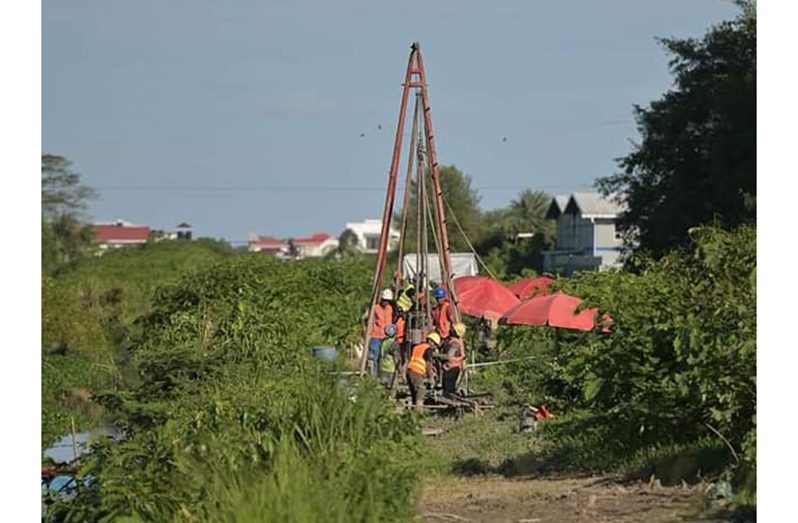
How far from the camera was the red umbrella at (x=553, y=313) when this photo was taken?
16906 millimetres

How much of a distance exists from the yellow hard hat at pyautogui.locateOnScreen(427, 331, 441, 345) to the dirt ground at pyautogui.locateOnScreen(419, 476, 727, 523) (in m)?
6.93

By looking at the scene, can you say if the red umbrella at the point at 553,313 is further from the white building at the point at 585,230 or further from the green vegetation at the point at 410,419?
the white building at the point at 585,230

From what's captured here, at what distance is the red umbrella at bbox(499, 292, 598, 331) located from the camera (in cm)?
1691

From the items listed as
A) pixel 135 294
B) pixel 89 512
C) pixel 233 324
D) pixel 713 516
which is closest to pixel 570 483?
pixel 713 516

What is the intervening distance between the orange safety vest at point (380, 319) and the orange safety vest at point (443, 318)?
54 cm

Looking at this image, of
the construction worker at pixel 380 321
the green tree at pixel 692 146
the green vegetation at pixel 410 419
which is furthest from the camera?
the green tree at pixel 692 146

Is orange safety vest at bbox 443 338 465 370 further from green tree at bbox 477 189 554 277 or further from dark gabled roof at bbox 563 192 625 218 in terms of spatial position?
dark gabled roof at bbox 563 192 625 218

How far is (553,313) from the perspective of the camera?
674 inches

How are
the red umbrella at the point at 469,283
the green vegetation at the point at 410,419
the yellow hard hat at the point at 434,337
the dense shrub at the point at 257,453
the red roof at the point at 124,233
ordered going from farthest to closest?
1. the red roof at the point at 124,233
2. the red umbrella at the point at 469,283
3. the yellow hard hat at the point at 434,337
4. the green vegetation at the point at 410,419
5. the dense shrub at the point at 257,453

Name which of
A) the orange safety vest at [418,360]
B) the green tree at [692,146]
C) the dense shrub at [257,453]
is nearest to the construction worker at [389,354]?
the orange safety vest at [418,360]

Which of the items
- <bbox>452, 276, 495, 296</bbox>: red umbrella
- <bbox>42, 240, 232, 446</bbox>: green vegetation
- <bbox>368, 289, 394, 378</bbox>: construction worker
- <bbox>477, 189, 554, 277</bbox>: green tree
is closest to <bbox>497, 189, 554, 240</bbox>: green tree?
<bbox>477, 189, 554, 277</bbox>: green tree

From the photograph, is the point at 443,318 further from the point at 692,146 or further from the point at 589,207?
the point at 589,207

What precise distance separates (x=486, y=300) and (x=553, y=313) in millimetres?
6232

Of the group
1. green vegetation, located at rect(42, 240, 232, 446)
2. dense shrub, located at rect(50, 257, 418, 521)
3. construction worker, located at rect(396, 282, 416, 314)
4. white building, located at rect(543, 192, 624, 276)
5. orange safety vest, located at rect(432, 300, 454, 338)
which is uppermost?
white building, located at rect(543, 192, 624, 276)
